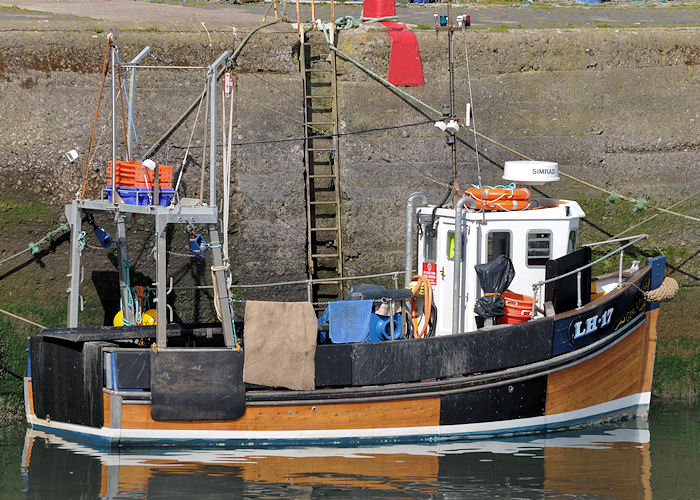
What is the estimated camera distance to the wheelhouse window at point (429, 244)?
35.8 ft

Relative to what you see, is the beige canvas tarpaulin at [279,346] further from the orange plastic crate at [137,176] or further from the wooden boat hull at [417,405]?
the orange plastic crate at [137,176]

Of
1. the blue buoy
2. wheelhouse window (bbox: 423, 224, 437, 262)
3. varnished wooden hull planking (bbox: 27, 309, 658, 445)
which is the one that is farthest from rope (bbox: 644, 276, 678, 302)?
the blue buoy

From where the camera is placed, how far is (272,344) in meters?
9.73

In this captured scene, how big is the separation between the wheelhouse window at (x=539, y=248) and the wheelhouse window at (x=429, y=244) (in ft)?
3.29

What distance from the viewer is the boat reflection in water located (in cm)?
869

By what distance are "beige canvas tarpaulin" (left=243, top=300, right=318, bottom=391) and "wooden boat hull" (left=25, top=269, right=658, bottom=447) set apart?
16 centimetres

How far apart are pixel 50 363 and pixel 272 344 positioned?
2.18 m

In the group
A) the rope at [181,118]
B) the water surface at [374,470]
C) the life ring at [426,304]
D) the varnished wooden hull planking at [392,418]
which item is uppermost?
the rope at [181,118]

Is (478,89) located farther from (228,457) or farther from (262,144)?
(228,457)

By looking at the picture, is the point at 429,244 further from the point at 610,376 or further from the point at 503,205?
the point at 610,376

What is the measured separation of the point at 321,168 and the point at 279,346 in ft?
10.4

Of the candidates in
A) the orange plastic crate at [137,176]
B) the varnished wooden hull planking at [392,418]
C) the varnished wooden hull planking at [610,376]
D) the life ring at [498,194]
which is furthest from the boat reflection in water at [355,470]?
the orange plastic crate at [137,176]

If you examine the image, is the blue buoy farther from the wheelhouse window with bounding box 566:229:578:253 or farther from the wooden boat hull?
the wheelhouse window with bounding box 566:229:578:253

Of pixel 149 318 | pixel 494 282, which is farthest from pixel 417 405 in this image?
pixel 149 318
